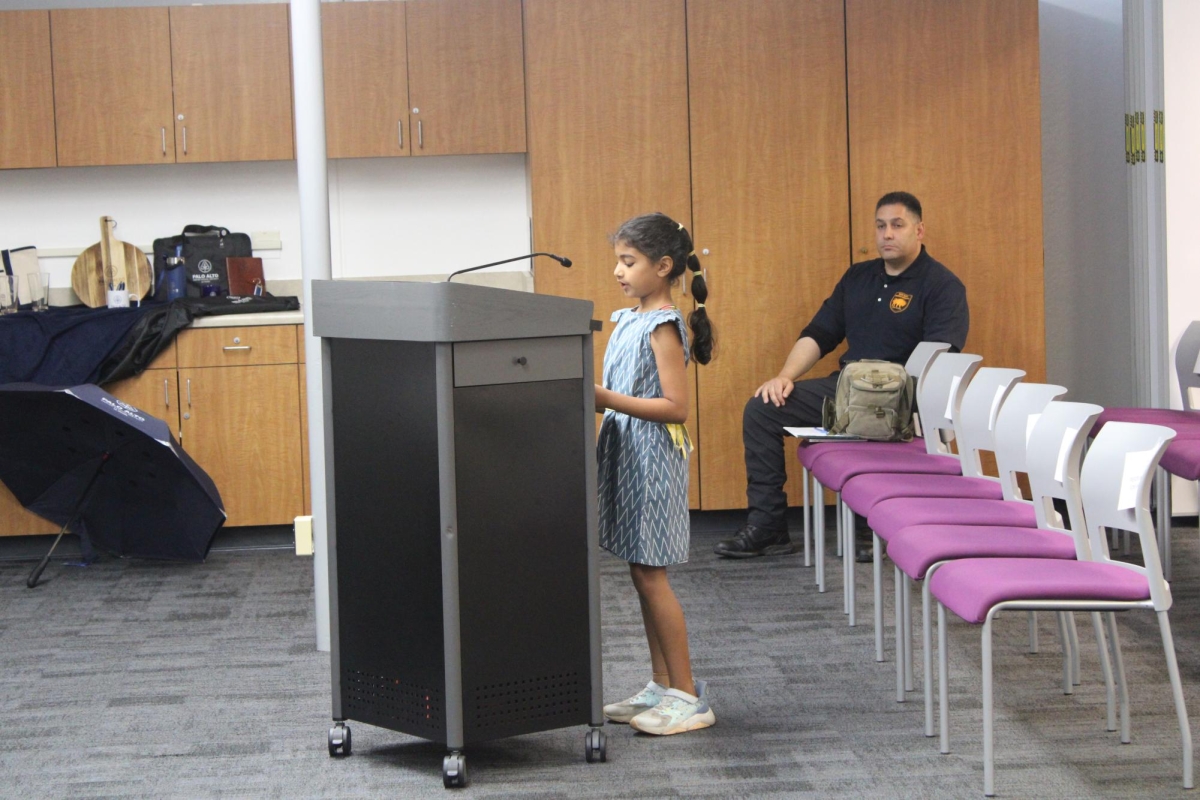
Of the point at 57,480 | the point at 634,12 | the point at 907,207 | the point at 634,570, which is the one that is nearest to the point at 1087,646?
the point at 634,570

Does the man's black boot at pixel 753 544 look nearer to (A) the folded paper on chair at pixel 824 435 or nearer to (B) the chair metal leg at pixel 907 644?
(A) the folded paper on chair at pixel 824 435

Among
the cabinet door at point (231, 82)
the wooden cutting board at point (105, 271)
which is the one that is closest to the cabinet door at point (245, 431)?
the wooden cutting board at point (105, 271)

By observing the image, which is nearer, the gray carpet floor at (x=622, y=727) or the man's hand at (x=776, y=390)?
the gray carpet floor at (x=622, y=727)

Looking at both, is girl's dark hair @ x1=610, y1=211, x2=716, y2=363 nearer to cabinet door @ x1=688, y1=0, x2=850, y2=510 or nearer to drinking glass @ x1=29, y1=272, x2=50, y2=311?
cabinet door @ x1=688, y1=0, x2=850, y2=510

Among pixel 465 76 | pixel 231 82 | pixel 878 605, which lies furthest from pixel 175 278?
pixel 878 605

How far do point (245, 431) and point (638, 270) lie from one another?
2985 mm

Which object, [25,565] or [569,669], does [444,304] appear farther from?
[25,565]

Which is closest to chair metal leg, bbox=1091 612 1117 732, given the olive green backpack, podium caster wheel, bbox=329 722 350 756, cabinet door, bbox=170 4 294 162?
the olive green backpack

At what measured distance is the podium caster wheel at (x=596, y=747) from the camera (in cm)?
283

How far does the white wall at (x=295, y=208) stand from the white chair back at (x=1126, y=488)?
3.66 m

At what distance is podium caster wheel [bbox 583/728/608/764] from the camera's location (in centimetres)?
283

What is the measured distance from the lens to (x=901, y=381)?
4.38 meters

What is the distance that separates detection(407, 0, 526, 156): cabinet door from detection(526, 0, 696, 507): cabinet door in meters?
0.20

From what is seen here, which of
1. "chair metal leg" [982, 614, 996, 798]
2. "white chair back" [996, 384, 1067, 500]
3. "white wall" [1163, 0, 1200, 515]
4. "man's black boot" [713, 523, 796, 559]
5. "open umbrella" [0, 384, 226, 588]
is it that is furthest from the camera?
"white wall" [1163, 0, 1200, 515]
